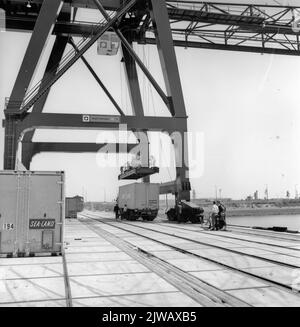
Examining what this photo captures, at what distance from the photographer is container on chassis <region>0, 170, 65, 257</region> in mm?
10938

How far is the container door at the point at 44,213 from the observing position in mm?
11117

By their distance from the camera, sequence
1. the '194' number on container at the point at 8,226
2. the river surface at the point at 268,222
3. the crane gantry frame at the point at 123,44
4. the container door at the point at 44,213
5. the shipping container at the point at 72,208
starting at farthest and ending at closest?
the river surface at the point at 268,222
the shipping container at the point at 72,208
the crane gantry frame at the point at 123,44
the container door at the point at 44,213
the '194' number on container at the point at 8,226

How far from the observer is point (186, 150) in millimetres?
29047

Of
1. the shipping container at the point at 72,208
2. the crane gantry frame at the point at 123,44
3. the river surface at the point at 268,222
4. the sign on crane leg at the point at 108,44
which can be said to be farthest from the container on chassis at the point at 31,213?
the river surface at the point at 268,222

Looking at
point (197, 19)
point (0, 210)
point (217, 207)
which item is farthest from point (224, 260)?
point (197, 19)

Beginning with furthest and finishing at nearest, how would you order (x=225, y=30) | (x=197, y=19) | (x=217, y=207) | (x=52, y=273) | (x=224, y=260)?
(x=225, y=30) < (x=197, y=19) < (x=217, y=207) < (x=224, y=260) < (x=52, y=273)

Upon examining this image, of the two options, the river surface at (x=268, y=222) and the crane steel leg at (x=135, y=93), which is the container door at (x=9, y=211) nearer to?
the crane steel leg at (x=135, y=93)

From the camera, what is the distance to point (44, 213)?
1125 cm

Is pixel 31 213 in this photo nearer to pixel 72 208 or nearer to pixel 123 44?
pixel 123 44

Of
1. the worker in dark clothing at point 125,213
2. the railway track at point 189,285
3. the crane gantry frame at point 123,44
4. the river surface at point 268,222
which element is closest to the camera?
the railway track at point 189,285

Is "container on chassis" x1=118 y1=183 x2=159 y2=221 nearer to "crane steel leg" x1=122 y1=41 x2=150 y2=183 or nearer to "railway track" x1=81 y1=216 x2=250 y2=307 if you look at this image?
"crane steel leg" x1=122 y1=41 x2=150 y2=183
